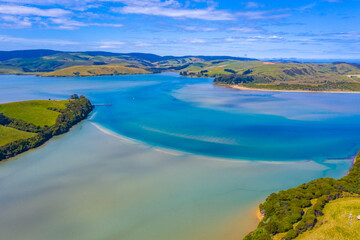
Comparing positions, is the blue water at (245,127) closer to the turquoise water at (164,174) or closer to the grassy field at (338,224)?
the turquoise water at (164,174)

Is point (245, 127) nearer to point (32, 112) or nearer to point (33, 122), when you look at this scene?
point (33, 122)

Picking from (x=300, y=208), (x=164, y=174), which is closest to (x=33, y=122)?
(x=164, y=174)

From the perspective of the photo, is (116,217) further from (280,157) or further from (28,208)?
(280,157)

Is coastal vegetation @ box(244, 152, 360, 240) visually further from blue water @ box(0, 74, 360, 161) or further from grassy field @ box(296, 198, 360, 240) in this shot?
blue water @ box(0, 74, 360, 161)

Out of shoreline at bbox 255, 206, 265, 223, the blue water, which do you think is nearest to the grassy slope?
the blue water

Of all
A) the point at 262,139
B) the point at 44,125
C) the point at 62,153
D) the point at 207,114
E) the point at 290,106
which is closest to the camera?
the point at 62,153

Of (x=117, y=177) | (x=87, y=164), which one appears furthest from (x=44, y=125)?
(x=117, y=177)
